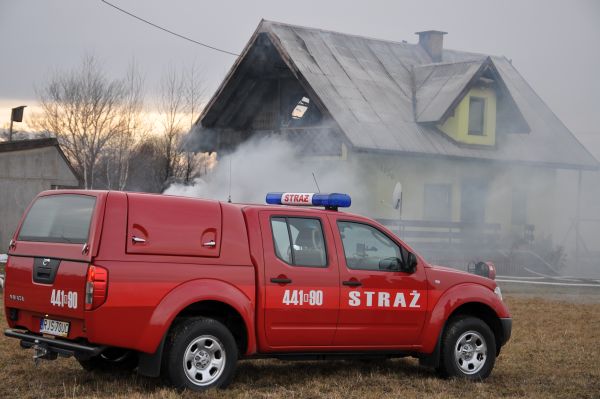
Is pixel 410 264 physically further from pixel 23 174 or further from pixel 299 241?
pixel 23 174

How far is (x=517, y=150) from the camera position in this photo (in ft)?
105

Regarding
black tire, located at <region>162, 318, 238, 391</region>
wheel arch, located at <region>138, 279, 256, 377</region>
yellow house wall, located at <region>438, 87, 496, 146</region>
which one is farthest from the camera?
yellow house wall, located at <region>438, 87, 496, 146</region>

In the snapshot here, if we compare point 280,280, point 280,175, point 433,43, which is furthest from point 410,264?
point 433,43

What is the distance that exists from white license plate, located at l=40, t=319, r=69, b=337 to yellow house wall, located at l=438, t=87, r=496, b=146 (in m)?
23.1

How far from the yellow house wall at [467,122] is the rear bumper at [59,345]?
75.7 feet

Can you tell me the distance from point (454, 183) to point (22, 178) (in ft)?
43.0

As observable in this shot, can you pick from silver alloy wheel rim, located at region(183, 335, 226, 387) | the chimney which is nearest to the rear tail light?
silver alloy wheel rim, located at region(183, 335, 226, 387)

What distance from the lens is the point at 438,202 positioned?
97.4ft

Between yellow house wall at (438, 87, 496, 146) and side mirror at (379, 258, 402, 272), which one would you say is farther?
yellow house wall at (438, 87, 496, 146)

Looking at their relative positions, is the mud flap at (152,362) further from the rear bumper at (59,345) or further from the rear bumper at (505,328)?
the rear bumper at (505,328)

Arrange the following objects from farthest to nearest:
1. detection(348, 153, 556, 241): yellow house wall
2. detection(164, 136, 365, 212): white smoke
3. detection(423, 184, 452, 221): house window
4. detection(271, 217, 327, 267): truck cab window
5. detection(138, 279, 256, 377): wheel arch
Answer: detection(423, 184, 452, 221): house window
detection(348, 153, 556, 241): yellow house wall
detection(164, 136, 365, 212): white smoke
detection(271, 217, 327, 267): truck cab window
detection(138, 279, 256, 377): wheel arch

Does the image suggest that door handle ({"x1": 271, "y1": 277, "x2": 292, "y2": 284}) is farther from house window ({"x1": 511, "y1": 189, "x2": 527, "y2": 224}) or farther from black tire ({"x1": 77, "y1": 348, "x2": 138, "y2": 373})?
house window ({"x1": 511, "y1": 189, "x2": 527, "y2": 224})

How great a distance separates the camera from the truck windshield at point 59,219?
776 cm

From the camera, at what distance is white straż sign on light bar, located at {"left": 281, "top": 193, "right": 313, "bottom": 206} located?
938cm
